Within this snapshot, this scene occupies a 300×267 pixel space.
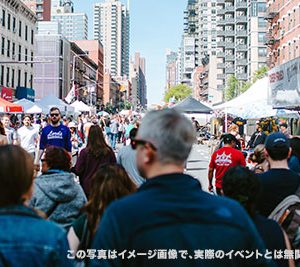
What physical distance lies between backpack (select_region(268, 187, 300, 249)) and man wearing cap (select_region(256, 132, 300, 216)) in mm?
325

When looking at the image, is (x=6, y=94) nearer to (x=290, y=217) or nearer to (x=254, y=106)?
(x=254, y=106)

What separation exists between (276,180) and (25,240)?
8.90 ft

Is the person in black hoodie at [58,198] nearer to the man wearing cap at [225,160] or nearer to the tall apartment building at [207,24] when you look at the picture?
the man wearing cap at [225,160]

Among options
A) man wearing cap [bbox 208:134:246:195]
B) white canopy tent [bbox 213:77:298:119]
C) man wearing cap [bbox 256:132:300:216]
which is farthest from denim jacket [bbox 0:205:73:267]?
white canopy tent [bbox 213:77:298:119]


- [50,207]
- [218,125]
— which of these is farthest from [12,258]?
[218,125]

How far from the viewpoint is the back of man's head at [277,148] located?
480 cm

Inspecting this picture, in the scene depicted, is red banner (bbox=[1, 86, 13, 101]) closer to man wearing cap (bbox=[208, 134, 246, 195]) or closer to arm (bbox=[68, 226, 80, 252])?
man wearing cap (bbox=[208, 134, 246, 195])

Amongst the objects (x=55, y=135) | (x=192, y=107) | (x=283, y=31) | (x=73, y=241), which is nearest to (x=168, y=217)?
(x=73, y=241)

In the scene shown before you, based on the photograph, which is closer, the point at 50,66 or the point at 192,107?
the point at 192,107

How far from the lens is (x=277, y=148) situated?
4.80 metres

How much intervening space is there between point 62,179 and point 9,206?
2.19 meters

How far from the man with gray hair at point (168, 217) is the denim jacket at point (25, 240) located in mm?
237

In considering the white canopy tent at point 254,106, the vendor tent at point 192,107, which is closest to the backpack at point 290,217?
the white canopy tent at point 254,106

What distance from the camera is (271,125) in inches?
914
